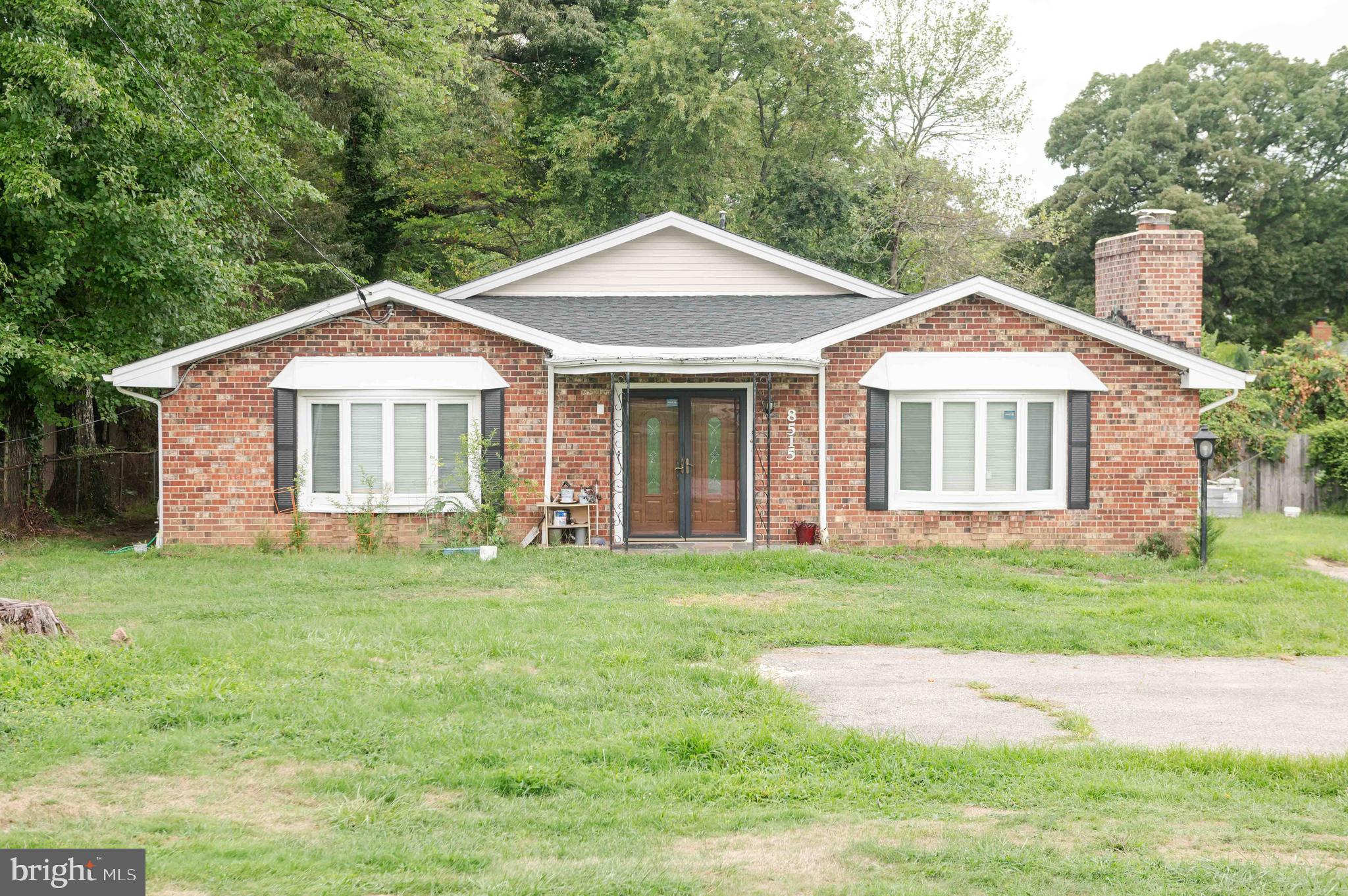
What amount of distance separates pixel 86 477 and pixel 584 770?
1636 cm

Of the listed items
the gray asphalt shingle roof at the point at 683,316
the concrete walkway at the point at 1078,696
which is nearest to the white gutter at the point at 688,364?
the gray asphalt shingle roof at the point at 683,316

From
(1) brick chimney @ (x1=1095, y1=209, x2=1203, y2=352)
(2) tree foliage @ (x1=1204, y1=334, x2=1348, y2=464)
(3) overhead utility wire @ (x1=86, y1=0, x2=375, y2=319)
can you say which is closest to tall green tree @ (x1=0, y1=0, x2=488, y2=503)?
(3) overhead utility wire @ (x1=86, y1=0, x2=375, y2=319)

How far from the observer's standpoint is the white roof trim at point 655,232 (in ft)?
59.1

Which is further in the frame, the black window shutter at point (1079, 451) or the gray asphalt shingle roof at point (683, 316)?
the gray asphalt shingle roof at point (683, 316)

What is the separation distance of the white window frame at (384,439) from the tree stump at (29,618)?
265 inches

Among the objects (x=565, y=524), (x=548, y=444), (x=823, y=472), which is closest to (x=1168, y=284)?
(x=823, y=472)

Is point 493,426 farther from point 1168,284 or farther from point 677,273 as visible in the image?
point 1168,284

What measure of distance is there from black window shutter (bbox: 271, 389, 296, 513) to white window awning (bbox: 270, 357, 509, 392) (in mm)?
180

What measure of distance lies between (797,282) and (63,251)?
393 inches

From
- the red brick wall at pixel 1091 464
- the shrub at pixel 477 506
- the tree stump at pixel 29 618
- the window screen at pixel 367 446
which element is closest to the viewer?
the tree stump at pixel 29 618

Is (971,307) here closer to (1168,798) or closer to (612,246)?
(612,246)

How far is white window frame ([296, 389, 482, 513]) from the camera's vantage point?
15203 millimetres

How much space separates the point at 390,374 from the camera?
15188 millimetres

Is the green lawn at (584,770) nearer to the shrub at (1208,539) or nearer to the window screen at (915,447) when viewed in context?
the shrub at (1208,539)
